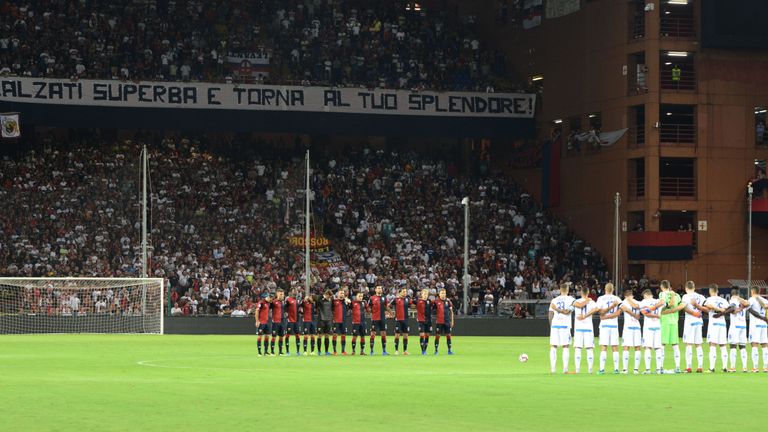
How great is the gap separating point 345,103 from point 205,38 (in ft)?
27.5

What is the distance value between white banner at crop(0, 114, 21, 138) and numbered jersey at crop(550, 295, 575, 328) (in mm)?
41520

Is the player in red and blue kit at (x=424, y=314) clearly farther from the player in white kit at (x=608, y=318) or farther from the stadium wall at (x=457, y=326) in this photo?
the stadium wall at (x=457, y=326)

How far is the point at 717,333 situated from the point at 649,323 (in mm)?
2339

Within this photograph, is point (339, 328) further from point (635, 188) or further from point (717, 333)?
point (635, 188)

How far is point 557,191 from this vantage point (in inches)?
2862

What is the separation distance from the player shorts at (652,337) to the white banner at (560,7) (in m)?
42.6

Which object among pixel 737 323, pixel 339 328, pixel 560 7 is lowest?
pixel 339 328

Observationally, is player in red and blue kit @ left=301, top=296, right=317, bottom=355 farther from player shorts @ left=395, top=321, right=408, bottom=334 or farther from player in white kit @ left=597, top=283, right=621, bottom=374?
player in white kit @ left=597, top=283, right=621, bottom=374

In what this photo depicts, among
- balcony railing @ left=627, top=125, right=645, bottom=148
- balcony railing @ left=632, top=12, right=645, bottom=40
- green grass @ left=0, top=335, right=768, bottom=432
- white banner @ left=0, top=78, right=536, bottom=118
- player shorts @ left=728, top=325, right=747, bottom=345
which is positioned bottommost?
green grass @ left=0, top=335, right=768, bottom=432

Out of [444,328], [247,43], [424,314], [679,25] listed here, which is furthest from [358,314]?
[247,43]

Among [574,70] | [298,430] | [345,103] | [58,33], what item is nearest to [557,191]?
[574,70]

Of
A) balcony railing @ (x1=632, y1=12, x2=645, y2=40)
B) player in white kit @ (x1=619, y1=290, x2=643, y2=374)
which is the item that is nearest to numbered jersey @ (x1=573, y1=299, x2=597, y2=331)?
player in white kit @ (x1=619, y1=290, x2=643, y2=374)

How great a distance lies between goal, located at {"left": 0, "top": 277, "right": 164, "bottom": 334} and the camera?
54969 millimetres

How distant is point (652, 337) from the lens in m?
30.6
